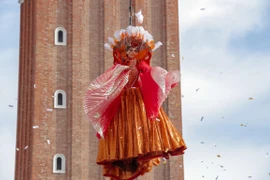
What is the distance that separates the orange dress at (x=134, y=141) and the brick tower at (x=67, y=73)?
761 inches

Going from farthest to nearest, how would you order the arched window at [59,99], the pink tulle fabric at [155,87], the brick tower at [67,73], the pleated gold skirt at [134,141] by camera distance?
1. the arched window at [59,99]
2. the brick tower at [67,73]
3. the pink tulle fabric at [155,87]
4. the pleated gold skirt at [134,141]

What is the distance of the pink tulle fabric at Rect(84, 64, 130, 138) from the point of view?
52.2 feet

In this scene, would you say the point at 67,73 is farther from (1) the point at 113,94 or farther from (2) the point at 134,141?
(2) the point at 134,141

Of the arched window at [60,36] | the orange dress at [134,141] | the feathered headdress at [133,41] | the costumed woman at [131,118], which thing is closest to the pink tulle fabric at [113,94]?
the costumed woman at [131,118]

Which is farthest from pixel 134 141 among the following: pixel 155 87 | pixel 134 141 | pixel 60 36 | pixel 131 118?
pixel 60 36

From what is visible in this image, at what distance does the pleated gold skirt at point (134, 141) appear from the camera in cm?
1552

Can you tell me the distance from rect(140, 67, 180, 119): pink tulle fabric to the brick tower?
63.7ft

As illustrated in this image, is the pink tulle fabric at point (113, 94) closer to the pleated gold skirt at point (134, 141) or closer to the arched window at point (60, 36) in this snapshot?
the pleated gold skirt at point (134, 141)

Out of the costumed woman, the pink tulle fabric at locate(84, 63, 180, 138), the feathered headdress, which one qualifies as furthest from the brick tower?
the pink tulle fabric at locate(84, 63, 180, 138)

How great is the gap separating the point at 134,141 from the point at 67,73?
Answer: 69.8 ft

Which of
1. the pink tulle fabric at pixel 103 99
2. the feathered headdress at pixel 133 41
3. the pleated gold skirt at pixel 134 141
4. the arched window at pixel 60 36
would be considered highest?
the arched window at pixel 60 36

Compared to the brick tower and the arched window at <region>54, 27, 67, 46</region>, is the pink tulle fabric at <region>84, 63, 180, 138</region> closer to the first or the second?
the brick tower

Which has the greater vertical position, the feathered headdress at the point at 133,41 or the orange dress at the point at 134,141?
the feathered headdress at the point at 133,41

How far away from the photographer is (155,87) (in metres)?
16.0
